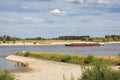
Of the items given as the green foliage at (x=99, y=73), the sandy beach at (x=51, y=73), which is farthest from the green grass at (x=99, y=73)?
the sandy beach at (x=51, y=73)

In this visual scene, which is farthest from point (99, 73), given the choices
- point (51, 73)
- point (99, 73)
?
point (51, 73)

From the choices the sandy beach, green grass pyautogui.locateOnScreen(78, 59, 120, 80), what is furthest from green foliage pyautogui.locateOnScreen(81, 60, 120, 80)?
the sandy beach

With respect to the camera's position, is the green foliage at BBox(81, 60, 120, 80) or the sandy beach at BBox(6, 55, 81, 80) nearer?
the green foliage at BBox(81, 60, 120, 80)

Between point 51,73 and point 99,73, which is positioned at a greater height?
point 99,73

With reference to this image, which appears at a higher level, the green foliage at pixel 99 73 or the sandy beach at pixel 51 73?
the green foliage at pixel 99 73

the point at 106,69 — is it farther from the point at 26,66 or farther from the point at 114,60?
the point at 26,66

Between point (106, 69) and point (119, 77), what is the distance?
0.78 meters

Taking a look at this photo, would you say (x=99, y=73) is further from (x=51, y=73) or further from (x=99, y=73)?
(x=51, y=73)

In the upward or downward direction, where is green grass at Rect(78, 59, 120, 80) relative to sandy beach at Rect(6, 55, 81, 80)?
upward

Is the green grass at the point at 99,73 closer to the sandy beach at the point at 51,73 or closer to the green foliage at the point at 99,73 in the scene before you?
the green foliage at the point at 99,73

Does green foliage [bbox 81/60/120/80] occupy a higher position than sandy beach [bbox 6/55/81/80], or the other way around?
green foliage [bbox 81/60/120/80]

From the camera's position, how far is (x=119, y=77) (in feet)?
55.7

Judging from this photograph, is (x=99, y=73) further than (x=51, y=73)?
No

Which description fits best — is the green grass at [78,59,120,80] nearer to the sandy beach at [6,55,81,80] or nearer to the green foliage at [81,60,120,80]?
the green foliage at [81,60,120,80]
